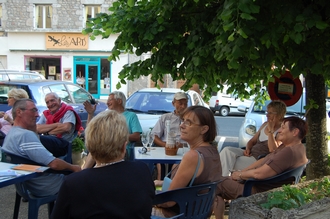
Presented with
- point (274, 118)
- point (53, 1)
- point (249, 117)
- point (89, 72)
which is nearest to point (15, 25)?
point (53, 1)

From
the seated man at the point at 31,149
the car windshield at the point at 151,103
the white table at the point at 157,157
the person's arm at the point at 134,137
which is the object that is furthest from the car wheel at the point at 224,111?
the seated man at the point at 31,149

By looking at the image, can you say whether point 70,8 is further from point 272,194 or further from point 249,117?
point 272,194

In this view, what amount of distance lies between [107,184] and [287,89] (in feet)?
12.9

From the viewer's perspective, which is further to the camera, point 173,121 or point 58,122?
point 173,121

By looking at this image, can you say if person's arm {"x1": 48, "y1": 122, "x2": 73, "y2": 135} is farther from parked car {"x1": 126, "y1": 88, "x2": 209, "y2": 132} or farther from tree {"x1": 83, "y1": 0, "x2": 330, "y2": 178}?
parked car {"x1": 126, "y1": 88, "x2": 209, "y2": 132}

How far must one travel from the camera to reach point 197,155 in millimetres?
3002

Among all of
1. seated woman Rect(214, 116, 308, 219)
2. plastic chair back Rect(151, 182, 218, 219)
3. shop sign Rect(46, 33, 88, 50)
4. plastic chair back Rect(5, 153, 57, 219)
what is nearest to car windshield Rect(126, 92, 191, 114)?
seated woman Rect(214, 116, 308, 219)

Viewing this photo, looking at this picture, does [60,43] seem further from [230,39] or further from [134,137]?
[230,39]

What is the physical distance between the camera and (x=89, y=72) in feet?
85.4

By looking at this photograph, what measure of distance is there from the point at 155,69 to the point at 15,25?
941 inches

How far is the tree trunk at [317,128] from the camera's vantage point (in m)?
4.67

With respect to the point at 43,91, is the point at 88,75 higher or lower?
higher

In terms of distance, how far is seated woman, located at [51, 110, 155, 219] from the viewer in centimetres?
211

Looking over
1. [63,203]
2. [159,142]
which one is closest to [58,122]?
[159,142]
